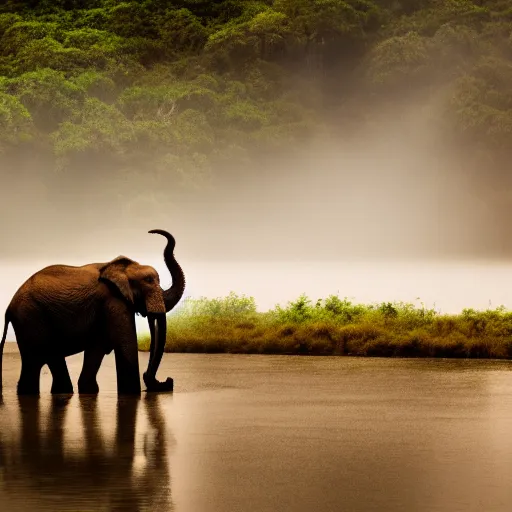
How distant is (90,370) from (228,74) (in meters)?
36.3

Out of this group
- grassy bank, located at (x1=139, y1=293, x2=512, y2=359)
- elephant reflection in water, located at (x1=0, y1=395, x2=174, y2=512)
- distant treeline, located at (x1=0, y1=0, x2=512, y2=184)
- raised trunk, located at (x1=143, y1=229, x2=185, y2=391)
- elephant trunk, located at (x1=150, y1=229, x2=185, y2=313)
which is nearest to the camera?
elephant reflection in water, located at (x1=0, y1=395, x2=174, y2=512)

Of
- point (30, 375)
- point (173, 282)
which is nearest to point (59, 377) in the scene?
point (30, 375)

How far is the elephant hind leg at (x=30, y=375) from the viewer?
1611 cm

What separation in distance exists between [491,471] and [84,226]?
3908 cm

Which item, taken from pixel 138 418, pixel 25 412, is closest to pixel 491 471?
pixel 138 418

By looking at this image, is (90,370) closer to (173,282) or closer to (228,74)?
(173,282)

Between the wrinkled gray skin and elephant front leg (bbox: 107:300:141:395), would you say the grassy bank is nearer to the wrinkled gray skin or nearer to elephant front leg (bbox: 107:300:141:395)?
the wrinkled gray skin

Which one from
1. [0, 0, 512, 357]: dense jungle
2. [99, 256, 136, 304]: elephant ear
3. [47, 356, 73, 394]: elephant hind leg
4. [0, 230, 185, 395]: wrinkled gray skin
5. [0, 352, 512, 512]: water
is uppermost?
[0, 0, 512, 357]: dense jungle

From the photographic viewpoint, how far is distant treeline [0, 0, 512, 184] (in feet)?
159

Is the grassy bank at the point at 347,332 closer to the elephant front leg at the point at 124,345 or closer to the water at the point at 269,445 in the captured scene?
the water at the point at 269,445

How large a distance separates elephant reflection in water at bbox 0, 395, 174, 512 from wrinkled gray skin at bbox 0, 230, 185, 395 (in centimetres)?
154

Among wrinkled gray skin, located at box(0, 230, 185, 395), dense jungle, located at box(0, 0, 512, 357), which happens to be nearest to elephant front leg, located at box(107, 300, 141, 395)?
wrinkled gray skin, located at box(0, 230, 185, 395)

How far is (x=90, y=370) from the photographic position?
640 inches

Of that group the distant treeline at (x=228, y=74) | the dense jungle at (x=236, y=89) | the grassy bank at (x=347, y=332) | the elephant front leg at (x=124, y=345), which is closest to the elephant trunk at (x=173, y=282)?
the elephant front leg at (x=124, y=345)
